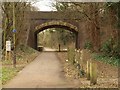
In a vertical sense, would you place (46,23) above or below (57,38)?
above

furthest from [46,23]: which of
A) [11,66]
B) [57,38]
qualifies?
[11,66]

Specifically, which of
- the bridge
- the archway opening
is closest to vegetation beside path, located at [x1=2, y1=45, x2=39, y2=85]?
the bridge

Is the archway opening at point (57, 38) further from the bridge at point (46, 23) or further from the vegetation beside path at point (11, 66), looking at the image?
the vegetation beside path at point (11, 66)

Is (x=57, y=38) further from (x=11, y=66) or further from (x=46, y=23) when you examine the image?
(x=11, y=66)

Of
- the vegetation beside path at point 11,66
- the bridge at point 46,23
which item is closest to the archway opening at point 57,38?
the bridge at point 46,23

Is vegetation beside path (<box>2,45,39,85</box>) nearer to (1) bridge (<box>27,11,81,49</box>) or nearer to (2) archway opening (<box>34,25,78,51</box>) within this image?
→ (1) bridge (<box>27,11,81,49</box>)

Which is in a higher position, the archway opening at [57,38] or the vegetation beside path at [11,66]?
the archway opening at [57,38]

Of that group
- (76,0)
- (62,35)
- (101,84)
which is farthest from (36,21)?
(101,84)

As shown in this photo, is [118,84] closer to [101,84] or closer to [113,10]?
[101,84]

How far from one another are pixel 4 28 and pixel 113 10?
11.5 meters

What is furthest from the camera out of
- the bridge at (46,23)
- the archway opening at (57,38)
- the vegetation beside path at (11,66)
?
the archway opening at (57,38)

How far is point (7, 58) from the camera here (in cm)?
2448

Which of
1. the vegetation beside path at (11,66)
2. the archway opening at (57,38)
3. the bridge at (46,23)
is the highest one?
the bridge at (46,23)

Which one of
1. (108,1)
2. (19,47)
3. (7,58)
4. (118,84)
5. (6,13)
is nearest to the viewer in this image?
(118,84)
